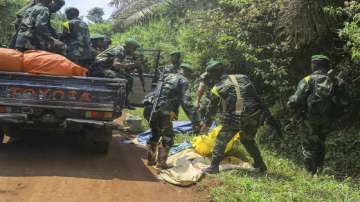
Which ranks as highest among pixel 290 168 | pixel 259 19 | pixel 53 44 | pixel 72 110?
pixel 259 19

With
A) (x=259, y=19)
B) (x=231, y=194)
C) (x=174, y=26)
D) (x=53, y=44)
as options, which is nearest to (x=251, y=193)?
(x=231, y=194)

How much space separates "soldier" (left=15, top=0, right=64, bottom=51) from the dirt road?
1.56 meters

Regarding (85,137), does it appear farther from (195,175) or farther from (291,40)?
(291,40)

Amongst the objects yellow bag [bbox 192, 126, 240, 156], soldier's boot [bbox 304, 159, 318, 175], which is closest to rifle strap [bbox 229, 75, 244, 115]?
yellow bag [bbox 192, 126, 240, 156]

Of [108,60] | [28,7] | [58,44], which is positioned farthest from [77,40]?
[28,7]

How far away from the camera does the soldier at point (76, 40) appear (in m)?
8.20

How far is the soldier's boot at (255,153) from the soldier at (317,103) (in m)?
0.70

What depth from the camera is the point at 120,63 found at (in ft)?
28.2

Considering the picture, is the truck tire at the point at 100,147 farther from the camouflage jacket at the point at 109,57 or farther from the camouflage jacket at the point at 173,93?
the camouflage jacket at the point at 109,57

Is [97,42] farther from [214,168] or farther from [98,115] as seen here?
[214,168]

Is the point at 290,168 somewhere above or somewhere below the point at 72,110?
below

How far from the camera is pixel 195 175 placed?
678 cm

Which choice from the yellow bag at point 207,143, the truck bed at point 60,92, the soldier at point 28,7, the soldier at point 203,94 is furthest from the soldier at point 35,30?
the soldier at point 203,94

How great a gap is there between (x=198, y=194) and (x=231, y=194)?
0.57m
